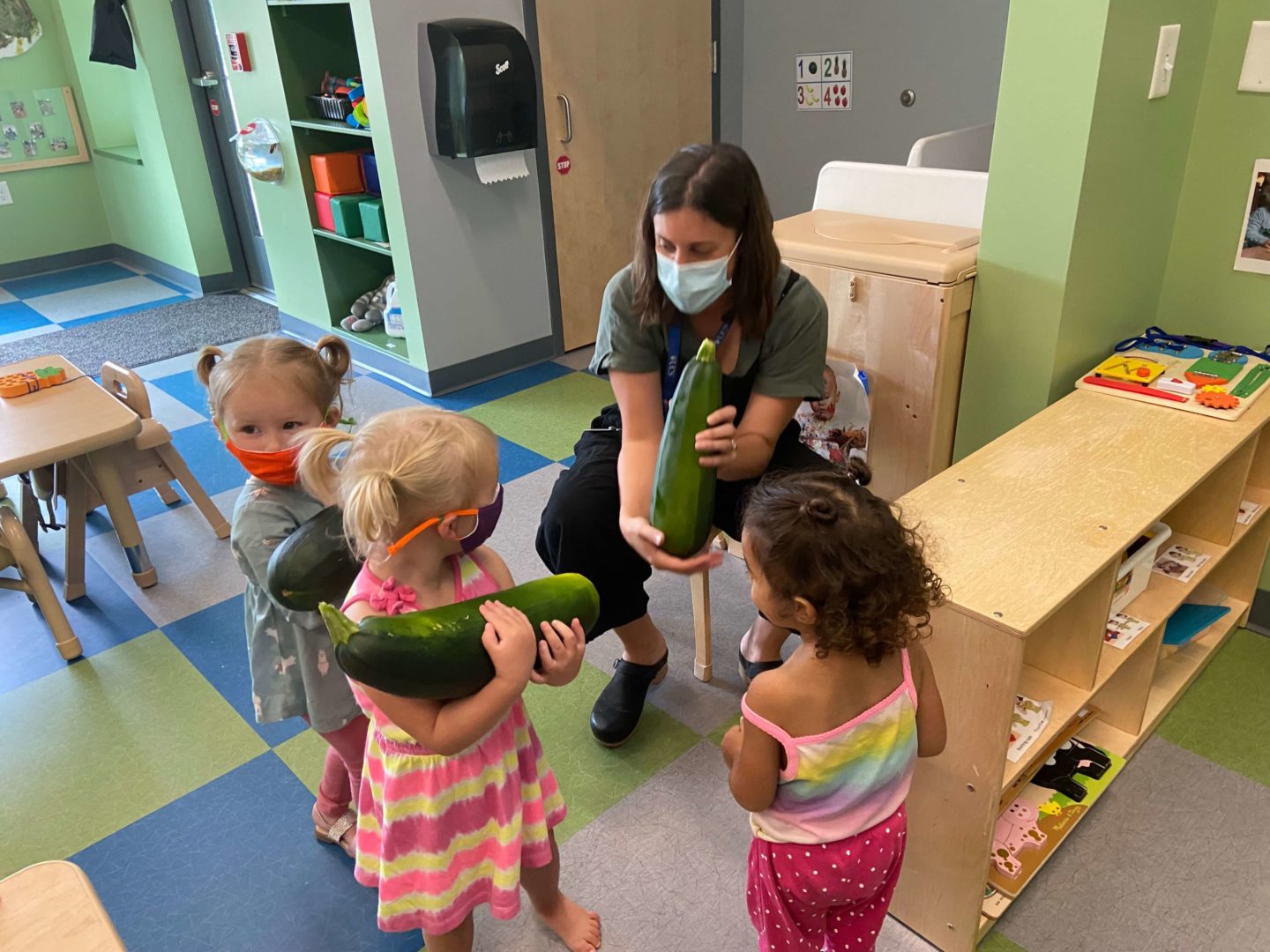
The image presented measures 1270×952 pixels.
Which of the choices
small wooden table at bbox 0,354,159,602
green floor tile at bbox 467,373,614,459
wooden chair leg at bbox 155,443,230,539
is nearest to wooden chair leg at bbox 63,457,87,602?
small wooden table at bbox 0,354,159,602

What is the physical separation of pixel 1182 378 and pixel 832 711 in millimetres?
1337

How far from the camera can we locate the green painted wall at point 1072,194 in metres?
1.68

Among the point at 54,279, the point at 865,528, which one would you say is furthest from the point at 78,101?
the point at 865,528

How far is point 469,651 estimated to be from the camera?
102 cm

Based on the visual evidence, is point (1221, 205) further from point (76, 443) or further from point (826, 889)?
point (76, 443)

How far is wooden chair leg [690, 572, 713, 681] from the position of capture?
2064 mm

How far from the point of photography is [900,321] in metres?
1.97

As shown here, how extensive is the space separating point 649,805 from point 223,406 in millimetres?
1094

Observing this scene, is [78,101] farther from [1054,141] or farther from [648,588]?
[1054,141]

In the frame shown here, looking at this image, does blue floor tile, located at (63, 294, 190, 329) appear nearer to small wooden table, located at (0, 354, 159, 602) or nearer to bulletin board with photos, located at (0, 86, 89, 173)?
bulletin board with photos, located at (0, 86, 89, 173)

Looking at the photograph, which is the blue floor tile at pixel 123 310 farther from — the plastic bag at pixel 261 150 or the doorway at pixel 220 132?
the plastic bag at pixel 261 150

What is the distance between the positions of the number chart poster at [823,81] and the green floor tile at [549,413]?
5.37ft

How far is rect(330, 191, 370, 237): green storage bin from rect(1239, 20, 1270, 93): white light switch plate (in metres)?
3.17

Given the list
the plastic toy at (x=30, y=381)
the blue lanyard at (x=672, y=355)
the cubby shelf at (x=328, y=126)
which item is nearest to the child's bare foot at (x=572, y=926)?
the blue lanyard at (x=672, y=355)
